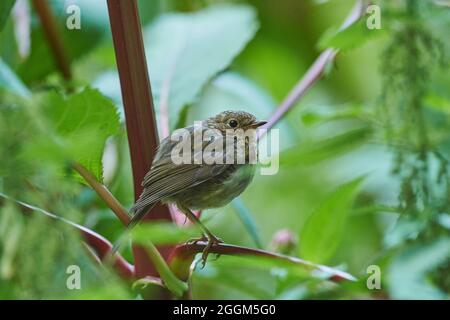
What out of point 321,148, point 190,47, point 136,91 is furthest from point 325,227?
point 190,47

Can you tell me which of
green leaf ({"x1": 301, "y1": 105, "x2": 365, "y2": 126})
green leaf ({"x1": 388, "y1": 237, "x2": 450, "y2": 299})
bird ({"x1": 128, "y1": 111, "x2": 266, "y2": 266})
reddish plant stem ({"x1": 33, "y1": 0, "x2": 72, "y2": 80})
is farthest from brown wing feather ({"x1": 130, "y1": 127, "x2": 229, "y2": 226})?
reddish plant stem ({"x1": 33, "y1": 0, "x2": 72, "y2": 80})

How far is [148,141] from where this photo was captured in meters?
0.55

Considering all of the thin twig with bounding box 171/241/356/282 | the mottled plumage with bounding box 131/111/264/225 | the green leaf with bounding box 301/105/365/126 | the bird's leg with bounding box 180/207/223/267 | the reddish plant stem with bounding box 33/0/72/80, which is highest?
the reddish plant stem with bounding box 33/0/72/80

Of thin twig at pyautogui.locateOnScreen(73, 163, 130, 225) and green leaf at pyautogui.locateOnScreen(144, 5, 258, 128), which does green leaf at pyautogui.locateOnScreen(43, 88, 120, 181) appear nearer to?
thin twig at pyautogui.locateOnScreen(73, 163, 130, 225)

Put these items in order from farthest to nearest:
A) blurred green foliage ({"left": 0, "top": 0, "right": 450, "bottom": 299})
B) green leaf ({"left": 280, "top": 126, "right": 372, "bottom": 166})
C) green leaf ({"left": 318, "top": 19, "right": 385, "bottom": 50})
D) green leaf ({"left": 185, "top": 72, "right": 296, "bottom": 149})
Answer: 1. green leaf ({"left": 185, "top": 72, "right": 296, "bottom": 149})
2. green leaf ({"left": 280, "top": 126, "right": 372, "bottom": 166})
3. green leaf ({"left": 318, "top": 19, "right": 385, "bottom": 50})
4. blurred green foliage ({"left": 0, "top": 0, "right": 450, "bottom": 299})

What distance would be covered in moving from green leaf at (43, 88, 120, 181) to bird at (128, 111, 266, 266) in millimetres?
39

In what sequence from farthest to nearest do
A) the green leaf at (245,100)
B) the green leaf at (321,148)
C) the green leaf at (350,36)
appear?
the green leaf at (245,100) → the green leaf at (321,148) → the green leaf at (350,36)

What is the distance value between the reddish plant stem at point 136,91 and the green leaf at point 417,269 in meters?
0.16

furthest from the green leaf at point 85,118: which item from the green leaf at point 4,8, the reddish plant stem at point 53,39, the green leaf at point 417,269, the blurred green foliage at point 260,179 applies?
the reddish plant stem at point 53,39

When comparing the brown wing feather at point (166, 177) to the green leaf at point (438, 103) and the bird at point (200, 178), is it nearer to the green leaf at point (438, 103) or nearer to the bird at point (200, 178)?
the bird at point (200, 178)

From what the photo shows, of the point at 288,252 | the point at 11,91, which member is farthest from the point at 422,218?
the point at 11,91

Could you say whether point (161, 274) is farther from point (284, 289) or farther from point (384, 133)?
point (384, 133)

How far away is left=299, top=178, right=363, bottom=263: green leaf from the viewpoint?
2.17 feet

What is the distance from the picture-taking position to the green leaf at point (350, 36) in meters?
0.62
